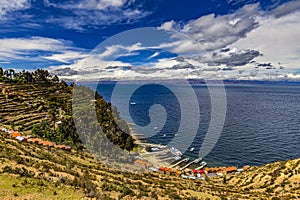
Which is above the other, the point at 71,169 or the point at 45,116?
the point at 45,116

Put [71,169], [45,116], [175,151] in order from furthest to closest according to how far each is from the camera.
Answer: [45,116]
[175,151]
[71,169]

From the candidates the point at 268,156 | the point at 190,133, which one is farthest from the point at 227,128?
the point at 268,156

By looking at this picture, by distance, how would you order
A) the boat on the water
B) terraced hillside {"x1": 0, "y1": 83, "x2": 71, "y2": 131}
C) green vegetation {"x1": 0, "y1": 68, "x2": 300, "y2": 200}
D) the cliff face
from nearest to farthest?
1. green vegetation {"x1": 0, "y1": 68, "x2": 300, "y2": 200}
2. the cliff face
3. terraced hillside {"x1": 0, "y1": 83, "x2": 71, "y2": 131}
4. the boat on the water

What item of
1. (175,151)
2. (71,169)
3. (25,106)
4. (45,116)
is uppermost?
(25,106)

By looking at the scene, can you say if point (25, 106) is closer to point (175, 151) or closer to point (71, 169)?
point (175, 151)

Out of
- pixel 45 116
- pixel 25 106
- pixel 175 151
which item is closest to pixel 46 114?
pixel 45 116

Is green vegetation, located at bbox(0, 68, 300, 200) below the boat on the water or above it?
above

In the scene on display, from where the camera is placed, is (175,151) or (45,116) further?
(45,116)

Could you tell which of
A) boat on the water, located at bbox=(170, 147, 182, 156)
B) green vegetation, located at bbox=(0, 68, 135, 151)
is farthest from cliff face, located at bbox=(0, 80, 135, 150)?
boat on the water, located at bbox=(170, 147, 182, 156)

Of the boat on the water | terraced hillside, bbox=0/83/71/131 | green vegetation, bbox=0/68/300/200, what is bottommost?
the boat on the water

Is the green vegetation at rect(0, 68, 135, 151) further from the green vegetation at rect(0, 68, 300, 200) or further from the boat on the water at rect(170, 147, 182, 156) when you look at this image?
the boat on the water at rect(170, 147, 182, 156)

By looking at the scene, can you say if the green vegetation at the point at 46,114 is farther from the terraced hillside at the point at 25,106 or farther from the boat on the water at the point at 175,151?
the boat on the water at the point at 175,151

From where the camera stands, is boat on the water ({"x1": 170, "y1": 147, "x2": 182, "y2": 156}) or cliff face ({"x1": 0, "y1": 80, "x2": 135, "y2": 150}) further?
boat on the water ({"x1": 170, "y1": 147, "x2": 182, "y2": 156})

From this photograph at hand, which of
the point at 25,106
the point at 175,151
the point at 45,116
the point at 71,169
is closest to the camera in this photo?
the point at 71,169
